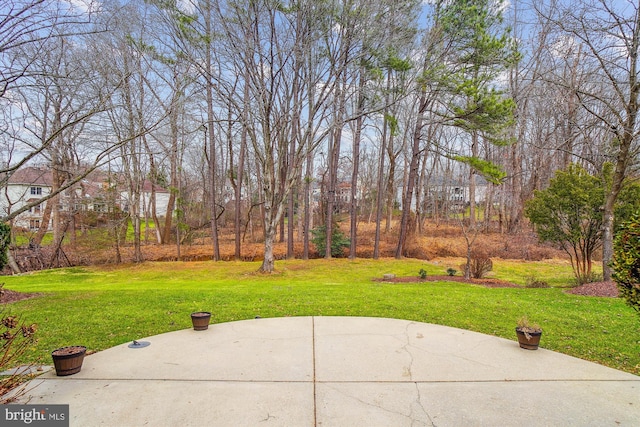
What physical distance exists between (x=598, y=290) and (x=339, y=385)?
7.09 meters

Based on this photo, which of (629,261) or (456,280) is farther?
(456,280)

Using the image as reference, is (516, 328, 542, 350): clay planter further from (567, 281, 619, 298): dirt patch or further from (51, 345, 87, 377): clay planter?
(567, 281, 619, 298): dirt patch

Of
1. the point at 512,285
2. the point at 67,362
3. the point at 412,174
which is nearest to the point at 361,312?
the point at 67,362

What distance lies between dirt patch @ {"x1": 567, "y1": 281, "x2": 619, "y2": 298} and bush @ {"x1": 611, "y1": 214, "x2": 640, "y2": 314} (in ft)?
15.4

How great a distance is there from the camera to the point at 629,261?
2939mm

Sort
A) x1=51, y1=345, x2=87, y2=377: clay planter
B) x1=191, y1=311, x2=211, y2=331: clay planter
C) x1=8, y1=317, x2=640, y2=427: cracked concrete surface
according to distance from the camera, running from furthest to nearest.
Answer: x1=191, y1=311, x2=211, y2=331: clay planter
x1=51, y1=345, x2=87, y2=377: clay planter
x1=8, y1=317, x2=640, y2=427: cracked concrete surface

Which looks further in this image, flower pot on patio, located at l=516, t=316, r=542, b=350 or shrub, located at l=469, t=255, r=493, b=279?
shrub, located at l=469, t=255, r=493, b=279

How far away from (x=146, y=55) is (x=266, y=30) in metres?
5.06

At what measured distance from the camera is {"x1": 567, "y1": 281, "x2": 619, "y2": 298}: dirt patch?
689cm

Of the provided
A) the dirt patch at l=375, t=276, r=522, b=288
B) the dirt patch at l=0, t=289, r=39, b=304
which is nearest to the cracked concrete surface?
the dirt patch at l=0, t=289, r=39, b=304

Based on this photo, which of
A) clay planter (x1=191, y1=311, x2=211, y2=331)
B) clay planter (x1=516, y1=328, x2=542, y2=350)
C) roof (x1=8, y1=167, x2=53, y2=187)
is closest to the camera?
clay planter (x1=516, y1=328, x2=542, y2=350)

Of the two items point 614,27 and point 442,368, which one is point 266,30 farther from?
point 442,368

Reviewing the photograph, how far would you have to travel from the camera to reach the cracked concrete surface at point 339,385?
2.32 meters

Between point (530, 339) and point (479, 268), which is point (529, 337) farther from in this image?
point (479, 268)
